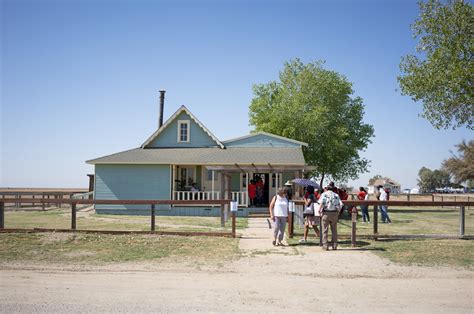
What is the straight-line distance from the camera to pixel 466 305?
253 inches

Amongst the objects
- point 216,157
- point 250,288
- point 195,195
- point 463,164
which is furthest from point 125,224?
point 463,164

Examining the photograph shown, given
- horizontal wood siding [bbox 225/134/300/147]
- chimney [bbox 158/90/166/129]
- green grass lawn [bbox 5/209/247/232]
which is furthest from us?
chimney [bbox 158/90/166/129]

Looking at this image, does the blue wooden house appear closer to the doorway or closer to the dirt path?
the doorway

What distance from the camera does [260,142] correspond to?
2956cm

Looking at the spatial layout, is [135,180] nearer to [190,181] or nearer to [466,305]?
[190,181]

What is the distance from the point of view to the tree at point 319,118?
3606 centimetres

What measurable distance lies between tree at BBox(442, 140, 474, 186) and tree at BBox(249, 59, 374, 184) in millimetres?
12527

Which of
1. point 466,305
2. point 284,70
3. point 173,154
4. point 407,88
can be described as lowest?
point 466,305

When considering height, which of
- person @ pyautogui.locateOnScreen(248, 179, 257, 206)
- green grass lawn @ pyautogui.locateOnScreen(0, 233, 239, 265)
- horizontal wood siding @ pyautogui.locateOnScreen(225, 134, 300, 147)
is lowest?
green grass lawn @ pyautogui.locateOnScreen(0, 233, 239, 265)

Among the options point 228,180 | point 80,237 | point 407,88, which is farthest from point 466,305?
point 407,88

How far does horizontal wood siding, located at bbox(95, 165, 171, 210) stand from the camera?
25.3 m

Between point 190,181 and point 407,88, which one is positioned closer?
point 407,88

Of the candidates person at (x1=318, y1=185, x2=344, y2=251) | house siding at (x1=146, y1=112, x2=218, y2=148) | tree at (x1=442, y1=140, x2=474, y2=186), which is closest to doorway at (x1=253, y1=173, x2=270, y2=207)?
house siding at (x1=146, y1=112, x2=218, y2=148)

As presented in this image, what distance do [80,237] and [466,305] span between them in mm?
9829
